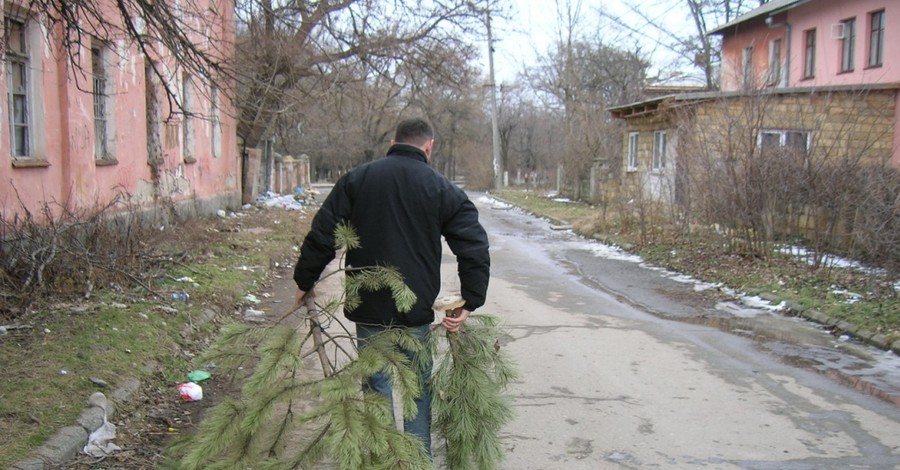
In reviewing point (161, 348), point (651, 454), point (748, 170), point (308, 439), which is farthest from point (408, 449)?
point (748, 170)

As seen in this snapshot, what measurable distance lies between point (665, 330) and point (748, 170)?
4.40m

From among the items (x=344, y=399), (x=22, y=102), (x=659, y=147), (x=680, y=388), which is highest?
(x=659, y=147)

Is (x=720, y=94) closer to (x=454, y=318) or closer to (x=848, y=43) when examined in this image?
(x=454, y=318)

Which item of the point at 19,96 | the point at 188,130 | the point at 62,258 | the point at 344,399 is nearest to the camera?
the point at 344,399

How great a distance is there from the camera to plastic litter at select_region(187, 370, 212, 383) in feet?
20.2

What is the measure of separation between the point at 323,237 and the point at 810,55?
25.5m

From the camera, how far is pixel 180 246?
1126cm

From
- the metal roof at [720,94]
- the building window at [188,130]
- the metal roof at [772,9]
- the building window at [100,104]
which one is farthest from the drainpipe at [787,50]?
the building window at [100,104]

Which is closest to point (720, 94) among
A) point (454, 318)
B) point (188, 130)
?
point (454, 318)

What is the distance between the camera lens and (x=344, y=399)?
121 inches

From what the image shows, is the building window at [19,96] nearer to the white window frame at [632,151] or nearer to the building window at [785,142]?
the building window at [785,142]

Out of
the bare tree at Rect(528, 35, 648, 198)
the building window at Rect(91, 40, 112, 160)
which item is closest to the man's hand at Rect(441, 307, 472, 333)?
the building window at Rect(91, 40, 112, 160)

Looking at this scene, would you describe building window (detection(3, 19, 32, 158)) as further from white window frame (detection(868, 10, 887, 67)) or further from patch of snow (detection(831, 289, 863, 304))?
white window frame (detection(868, 10, 887, 67))

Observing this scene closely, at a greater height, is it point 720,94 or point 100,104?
point 720,94
